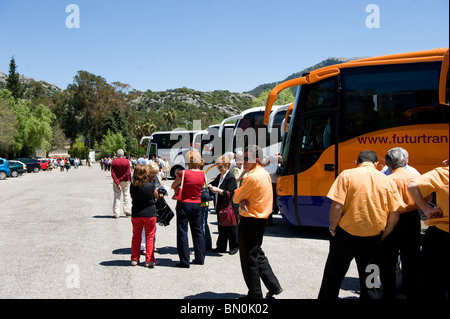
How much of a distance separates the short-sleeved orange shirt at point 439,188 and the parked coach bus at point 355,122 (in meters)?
4.31

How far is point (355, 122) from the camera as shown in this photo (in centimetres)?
802

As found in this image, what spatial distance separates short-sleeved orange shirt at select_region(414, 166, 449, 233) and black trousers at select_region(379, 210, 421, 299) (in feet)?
2.44

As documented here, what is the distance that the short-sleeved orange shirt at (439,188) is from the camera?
330 cm

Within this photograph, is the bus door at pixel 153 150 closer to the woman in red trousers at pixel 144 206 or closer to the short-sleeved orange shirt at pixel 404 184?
the woman in red trousers at pixel 144 206

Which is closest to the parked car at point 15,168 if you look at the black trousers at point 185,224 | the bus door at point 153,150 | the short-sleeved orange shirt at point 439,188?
the bus door at point 153,150

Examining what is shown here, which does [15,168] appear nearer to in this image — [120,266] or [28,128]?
[28,128]

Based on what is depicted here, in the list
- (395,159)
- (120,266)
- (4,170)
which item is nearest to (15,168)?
(4,170)

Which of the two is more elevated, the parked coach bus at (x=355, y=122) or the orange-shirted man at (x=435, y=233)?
the parked coach bus at (x=355, y=122)

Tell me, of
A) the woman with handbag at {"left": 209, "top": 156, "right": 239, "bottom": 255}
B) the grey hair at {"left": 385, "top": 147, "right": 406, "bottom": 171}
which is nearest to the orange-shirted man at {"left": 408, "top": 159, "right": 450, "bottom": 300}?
the grey hair at {"left": 385, "top": 147, "right": 406, "bottom": 171}

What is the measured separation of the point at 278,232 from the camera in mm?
9312

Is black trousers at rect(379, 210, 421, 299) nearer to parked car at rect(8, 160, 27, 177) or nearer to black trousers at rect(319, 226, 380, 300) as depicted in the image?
black trousers at rect(319, 226, 380, 300)

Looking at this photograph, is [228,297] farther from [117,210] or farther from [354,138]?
[117,210]

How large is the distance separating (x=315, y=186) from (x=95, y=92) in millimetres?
93000

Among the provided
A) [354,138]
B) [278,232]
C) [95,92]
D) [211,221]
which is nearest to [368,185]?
[354,138]
